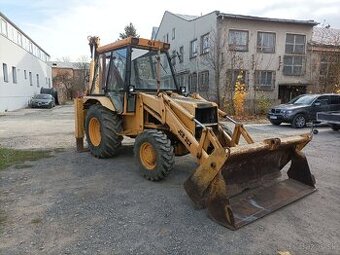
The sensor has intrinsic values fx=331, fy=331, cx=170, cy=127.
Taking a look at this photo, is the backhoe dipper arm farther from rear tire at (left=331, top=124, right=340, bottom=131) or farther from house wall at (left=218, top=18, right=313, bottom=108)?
house wall at (left=218, top=18, right=313, bottom=108)

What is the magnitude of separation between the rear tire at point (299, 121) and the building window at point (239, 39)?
30.0 ft

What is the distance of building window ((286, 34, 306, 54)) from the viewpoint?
24.7m

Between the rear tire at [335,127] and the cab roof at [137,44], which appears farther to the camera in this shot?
the rear tire at [335,127]

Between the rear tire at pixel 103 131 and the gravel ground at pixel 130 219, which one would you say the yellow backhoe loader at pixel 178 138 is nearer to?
the rear tire at pixel 103 131

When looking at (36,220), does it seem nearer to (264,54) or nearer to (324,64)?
(264,54)

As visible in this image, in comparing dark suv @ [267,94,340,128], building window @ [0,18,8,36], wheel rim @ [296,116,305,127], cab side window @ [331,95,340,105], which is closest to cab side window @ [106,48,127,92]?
dark suv @ [267,94,340,128]

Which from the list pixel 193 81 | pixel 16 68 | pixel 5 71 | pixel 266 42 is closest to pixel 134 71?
pixel 266 42

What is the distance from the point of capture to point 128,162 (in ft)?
24.2

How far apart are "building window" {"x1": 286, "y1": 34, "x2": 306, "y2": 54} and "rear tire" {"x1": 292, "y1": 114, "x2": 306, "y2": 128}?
434 inches

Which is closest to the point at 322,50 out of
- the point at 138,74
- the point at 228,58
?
the point at 228,58

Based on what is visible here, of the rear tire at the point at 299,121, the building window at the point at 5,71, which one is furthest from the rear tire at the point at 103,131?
the building window at the point at 5,71

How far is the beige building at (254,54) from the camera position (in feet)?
73.3

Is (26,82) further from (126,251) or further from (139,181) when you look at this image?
(126,251)

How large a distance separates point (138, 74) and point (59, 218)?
369 centimetres
